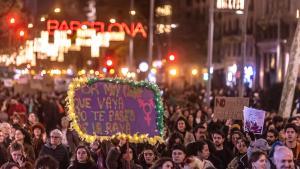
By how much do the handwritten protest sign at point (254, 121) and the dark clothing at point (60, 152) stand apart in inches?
117

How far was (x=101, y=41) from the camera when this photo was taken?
4194cm

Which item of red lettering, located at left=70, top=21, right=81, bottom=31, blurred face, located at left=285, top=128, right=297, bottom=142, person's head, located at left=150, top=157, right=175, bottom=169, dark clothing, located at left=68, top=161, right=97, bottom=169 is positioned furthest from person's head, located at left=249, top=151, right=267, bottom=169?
red lettering, located at left=70, top=21, right=81, bottom=31

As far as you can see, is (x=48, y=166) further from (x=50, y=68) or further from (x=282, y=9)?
(x=282, y=9)

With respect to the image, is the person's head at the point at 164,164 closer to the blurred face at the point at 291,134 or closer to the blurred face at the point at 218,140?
the blurred face at the point at 291,134

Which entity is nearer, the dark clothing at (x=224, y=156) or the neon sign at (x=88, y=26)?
the dark clothing at (x=224, y=156)

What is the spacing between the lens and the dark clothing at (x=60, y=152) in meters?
14.2

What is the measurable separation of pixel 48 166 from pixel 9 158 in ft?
10.9

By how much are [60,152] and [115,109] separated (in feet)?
9.13

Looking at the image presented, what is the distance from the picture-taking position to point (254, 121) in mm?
15008

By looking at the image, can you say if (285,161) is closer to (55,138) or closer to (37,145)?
(55,138)

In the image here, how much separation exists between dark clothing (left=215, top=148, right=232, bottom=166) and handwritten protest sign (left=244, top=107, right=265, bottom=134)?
1036 mm

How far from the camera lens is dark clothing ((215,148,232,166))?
13.9 m

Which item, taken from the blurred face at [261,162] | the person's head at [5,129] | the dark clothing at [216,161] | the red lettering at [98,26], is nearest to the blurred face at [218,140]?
the dark clothing at [216,161]

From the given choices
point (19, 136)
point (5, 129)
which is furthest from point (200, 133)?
point (5, 129)
